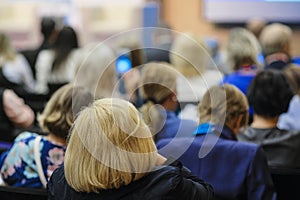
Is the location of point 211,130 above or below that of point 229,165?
above

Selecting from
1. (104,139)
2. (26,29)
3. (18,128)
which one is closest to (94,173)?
(104,139)

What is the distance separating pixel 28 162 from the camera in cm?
224

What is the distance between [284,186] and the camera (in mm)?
2268

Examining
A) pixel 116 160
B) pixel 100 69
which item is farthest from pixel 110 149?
pixel 100 69

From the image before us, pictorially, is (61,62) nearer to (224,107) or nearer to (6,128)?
(6,128)

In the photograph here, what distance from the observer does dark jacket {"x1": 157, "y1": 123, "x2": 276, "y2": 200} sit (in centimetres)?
211

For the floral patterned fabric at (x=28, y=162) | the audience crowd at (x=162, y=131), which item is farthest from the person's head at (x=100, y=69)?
the floral patterned fabric at (x=28, y=162)

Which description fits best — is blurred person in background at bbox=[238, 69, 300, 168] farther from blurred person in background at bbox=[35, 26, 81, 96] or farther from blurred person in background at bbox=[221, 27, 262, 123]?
blurred person in background at bbox=[35, 26, 81, 96]

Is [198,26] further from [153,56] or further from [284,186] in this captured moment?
[284,186]

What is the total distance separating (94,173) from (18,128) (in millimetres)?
1863

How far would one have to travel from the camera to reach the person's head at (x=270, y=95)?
2.61 metres

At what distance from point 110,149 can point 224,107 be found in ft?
2.61

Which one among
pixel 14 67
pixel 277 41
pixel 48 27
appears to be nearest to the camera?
pixel 277 41

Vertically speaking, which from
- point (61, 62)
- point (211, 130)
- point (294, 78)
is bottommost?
point (61, 62)
